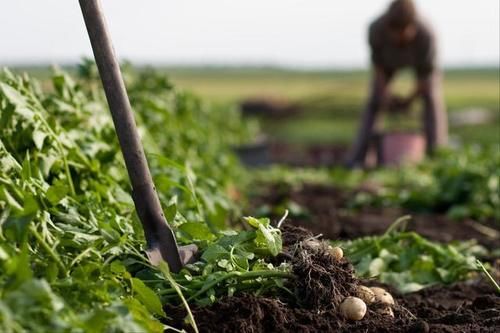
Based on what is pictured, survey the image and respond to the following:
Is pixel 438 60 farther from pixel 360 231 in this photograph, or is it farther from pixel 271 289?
pixel 271 289

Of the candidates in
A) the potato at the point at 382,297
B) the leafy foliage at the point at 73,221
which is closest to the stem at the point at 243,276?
the leafy foliage at the point at 73,221

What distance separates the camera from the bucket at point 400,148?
45.6 feet

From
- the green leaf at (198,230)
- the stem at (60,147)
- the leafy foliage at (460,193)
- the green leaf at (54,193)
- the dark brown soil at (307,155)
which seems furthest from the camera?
the dark brown soil at (307,155)

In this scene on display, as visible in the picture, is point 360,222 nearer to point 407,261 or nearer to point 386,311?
point 407,261

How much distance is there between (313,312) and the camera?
3076 millimetres

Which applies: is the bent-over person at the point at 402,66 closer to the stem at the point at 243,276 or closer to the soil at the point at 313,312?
the soil at the point at 313,312

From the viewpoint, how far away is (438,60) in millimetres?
13508

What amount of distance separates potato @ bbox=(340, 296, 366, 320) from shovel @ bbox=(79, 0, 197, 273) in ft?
1.82

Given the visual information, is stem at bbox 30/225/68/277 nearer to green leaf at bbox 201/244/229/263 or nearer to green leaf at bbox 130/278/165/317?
green leaf at bbox 130/278/165/317

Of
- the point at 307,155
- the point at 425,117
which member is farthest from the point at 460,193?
the point at 307,155

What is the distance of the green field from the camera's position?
26.7 m

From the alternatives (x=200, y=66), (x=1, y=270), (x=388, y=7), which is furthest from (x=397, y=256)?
(x=200, y=66)

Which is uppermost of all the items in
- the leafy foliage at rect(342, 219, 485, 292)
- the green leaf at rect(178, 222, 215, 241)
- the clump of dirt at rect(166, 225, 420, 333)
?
the green leaf at rect(178, 222, 215, 241)

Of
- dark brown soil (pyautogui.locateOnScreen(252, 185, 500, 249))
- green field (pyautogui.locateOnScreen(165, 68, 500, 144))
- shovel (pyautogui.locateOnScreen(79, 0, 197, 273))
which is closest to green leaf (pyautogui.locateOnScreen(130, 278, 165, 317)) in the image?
shovel (pyautogui.locateOnScreen(79, 0, 197, 273))
